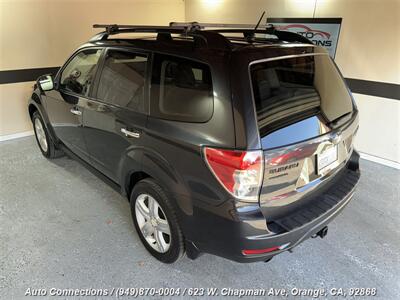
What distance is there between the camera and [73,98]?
2.75 metres

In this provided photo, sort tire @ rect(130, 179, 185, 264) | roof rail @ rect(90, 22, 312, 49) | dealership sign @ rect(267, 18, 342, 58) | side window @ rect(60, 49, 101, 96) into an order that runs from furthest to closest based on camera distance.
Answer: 1. dealership sign @ rect(267, 18, 342, 58)
2. side window @ rect(60, 49, 101, 96)
3. tire @ rect(130, 179, 185, 264)
4. roof rail @ rect(90, 22, 312, 49)

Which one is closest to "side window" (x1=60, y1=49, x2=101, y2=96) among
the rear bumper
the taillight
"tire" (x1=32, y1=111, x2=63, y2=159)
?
"tire" (x1=32, y1=111, x2=63, y2=159)

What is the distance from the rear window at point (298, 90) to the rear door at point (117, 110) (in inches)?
30.0

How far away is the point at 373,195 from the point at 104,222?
8.44 ft

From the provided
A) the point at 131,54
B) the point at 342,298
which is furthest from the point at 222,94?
the point at 342,298

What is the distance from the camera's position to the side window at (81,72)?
8.43 feet

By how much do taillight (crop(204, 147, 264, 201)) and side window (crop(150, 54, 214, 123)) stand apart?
0.22 meters

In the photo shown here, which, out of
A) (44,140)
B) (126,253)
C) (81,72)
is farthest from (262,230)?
(44,140)

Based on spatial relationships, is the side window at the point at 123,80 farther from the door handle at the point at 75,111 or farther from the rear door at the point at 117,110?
the door handle at the point at 75,111

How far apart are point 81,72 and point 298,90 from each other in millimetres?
1930

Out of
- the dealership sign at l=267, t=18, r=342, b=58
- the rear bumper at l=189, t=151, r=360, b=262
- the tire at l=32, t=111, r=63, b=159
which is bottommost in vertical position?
the tire at l=32, t=111, r=63, b=159

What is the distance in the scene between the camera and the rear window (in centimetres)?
158

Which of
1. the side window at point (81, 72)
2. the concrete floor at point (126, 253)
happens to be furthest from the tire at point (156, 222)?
the side window at point (81, 72)

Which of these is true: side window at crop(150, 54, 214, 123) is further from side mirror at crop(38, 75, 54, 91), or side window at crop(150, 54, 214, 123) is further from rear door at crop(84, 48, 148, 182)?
side mirror at crop(38, 75, 54, 91)
